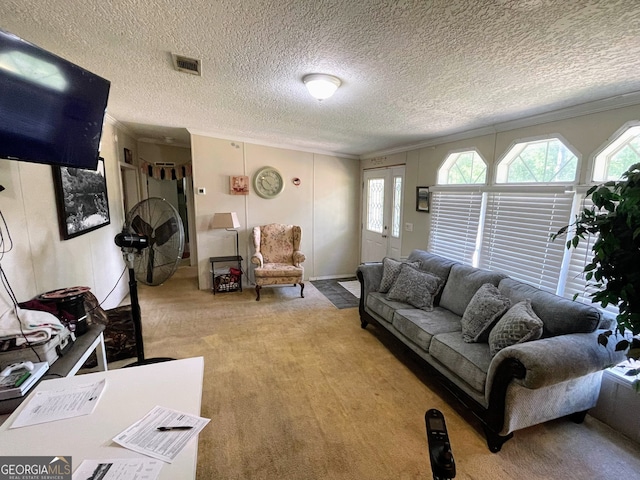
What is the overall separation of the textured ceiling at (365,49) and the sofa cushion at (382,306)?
1804mm

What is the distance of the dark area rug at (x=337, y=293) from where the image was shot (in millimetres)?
4035

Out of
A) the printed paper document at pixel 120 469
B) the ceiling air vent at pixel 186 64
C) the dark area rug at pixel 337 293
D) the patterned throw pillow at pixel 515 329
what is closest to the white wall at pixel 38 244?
the ceiling air vent at pixel 186 64

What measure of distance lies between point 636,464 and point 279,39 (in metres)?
3.09

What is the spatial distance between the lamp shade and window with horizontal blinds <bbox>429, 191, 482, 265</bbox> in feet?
9.18

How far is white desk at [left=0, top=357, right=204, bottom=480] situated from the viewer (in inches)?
31.8

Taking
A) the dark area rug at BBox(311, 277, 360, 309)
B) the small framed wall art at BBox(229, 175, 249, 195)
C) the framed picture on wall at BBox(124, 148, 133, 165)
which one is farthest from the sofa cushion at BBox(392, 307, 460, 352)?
the framed picture on wall at BBox(124, 148, 133, 165)

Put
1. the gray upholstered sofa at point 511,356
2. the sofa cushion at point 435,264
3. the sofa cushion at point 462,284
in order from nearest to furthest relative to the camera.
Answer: the gray upholstered sofa at point 511,356 → the sofa cushion at point 462,284 → the sofa cushion at point 435,264

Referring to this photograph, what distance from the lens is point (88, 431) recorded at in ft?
2.91

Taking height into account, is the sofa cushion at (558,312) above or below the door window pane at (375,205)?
below

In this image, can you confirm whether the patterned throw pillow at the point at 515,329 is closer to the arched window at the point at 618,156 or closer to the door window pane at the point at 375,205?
the arched window at the point at 618,156

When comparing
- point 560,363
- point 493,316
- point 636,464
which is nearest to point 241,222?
point 493,316

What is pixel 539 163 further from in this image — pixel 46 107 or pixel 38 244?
pixel 38 244

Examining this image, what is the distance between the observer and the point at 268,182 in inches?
184

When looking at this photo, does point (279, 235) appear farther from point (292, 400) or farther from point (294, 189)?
point (292, 400)
